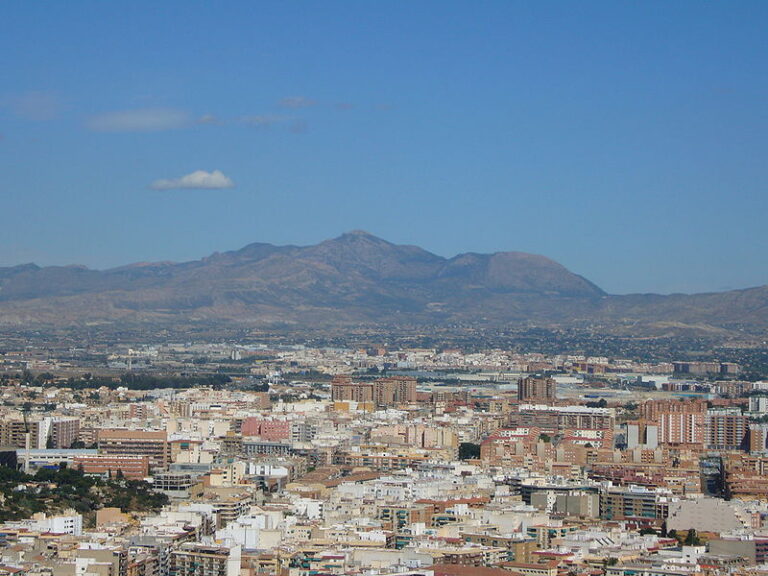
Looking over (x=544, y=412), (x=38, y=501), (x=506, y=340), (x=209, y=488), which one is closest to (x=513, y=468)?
(x=209, y=488)

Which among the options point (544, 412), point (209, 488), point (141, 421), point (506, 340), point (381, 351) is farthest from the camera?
point (506, 340)

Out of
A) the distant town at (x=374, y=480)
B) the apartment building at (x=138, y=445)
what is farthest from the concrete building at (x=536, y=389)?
the apartment building at (x=138, y=445)

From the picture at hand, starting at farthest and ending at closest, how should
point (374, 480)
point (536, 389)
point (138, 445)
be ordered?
point (536, 389) → point (138, 445) → point (374, 480)

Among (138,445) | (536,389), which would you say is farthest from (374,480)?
(536,389)

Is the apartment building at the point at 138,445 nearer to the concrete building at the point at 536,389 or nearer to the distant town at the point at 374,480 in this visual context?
the distant town at the point at 374,480

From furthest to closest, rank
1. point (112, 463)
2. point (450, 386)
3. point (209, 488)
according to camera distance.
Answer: point (450, 386) → point (112, 463) → point (209, 488)

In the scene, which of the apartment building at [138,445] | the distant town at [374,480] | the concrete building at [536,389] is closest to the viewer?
the distant town at [374,480]

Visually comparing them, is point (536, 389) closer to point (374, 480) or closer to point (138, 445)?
point (138, 445)

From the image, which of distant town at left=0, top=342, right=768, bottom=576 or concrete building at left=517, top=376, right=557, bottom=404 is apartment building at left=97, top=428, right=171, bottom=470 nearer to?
distant town at left=0, top=342, right=768, bottom=576

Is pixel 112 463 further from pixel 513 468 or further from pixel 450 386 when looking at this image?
pixel 450 386
